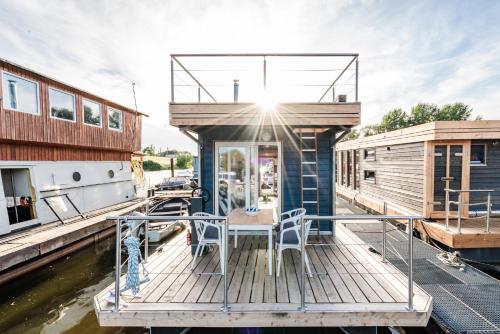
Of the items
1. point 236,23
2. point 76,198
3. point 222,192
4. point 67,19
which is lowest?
point 76,198

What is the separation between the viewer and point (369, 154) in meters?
11.8

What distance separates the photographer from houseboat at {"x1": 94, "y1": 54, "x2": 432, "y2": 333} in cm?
289

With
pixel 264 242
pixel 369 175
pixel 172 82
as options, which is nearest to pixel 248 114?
pixel 172 82

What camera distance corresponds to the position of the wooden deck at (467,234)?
5.71m

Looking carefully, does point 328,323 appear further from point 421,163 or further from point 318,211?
point 421,163

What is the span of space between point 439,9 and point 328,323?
9.75 m

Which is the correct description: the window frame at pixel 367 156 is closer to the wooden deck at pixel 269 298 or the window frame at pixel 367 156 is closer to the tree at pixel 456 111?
the wooden deck at pixel 269 298

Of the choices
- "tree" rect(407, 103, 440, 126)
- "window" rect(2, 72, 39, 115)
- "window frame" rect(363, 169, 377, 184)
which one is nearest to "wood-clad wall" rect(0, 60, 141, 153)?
"window" rect(2, 72, 39, 115)

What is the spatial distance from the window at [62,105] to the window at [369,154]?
13.9 meters

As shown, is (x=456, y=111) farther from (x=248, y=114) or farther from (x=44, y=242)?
(x=44, y=242)

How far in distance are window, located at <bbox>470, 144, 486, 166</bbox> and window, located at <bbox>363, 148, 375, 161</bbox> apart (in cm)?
392

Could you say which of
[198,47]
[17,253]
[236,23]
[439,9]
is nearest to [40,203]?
[17,253]

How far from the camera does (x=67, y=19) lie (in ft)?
24.8

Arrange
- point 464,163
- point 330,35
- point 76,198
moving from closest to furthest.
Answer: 1. point 330,35
2. point 464,163
3. point 76,198
